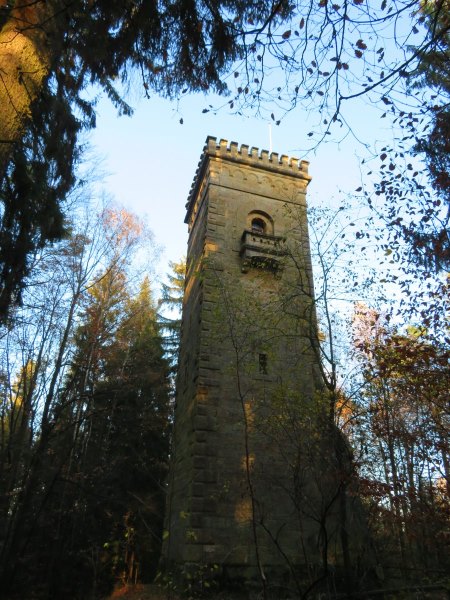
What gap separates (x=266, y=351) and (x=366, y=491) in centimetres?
519

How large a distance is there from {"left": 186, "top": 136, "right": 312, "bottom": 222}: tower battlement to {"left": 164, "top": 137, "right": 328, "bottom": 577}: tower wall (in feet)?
0.15

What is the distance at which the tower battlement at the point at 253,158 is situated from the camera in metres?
17.0

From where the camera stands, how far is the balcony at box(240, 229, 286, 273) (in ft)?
47.9

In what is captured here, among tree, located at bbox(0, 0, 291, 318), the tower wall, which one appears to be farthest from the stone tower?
tree, located at bbox(0, 0, 291, 318)

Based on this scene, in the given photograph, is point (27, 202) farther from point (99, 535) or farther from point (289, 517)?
point (99, 535)

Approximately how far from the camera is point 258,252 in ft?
48.3

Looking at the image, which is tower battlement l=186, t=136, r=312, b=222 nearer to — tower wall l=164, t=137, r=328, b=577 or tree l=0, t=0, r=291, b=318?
tower wall l=164, t=137, r=328, b=577

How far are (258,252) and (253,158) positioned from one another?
15.9 ft

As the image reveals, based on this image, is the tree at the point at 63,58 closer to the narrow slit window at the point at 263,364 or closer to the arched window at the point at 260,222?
the narrow slit window at the point at 263,364

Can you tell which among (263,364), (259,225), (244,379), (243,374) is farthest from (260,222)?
(244,379)

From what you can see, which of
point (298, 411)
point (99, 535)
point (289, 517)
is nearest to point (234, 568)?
point (289, 517)

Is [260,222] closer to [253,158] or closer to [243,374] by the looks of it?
[253,158]

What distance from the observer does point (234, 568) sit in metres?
10.3

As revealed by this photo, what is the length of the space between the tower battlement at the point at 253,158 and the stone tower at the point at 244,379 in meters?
0.05
